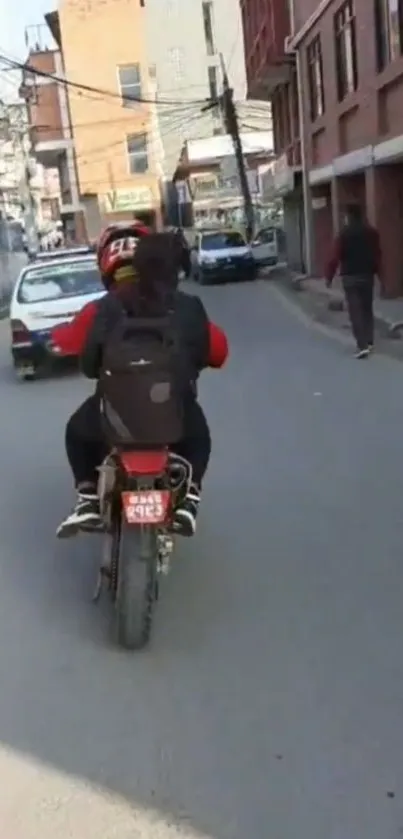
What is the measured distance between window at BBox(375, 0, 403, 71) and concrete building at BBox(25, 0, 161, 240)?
127 feet

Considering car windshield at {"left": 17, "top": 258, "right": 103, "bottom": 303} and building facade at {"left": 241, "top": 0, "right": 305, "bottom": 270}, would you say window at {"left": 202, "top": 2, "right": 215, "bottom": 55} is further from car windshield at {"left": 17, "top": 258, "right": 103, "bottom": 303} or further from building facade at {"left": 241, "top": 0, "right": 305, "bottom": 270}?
car windshield at {"left": 17, "top": 258, "right": 103, "bottom": 303}

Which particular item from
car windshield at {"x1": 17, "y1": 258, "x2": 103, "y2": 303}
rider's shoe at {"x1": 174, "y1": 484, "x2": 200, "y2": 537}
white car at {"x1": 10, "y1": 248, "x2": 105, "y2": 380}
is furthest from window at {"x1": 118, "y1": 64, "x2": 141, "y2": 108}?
rider's shoe at {"x1": 174, "y1": 484, "x2": 200, "y2": 537}

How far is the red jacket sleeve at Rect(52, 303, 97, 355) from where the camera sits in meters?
5.66

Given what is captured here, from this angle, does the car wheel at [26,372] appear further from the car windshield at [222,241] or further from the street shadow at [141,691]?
the car windshield at [222,241]

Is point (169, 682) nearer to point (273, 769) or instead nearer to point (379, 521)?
point (273, 769)

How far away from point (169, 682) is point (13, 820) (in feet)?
4.03

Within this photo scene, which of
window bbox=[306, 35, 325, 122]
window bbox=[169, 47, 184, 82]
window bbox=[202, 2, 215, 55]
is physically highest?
window bbox=[202, 2, 215, 55]

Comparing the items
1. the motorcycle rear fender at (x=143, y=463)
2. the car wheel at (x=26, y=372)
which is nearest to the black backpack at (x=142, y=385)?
the motorcycle rear fender at (x=143, y=463)

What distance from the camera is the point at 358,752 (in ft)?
13.8

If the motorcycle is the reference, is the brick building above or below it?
above

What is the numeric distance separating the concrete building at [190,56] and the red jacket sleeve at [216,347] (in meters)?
73.0

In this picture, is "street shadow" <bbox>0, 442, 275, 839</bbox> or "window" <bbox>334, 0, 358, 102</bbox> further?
"window" <bbox>334, 0, 358, 102</bbox>

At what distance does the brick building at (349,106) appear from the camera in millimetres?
21203

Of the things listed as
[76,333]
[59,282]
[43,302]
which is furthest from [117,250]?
[59,282]
